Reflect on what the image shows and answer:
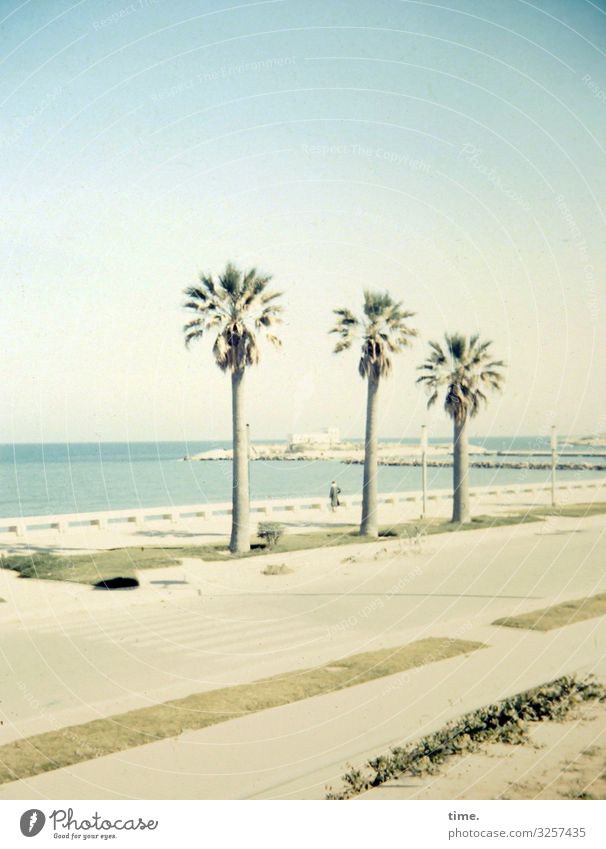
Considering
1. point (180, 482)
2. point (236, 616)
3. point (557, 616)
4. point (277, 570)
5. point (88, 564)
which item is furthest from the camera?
point (180, 482)

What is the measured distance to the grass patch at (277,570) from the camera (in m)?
21.1

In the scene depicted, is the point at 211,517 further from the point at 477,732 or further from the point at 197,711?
the point at 477,732

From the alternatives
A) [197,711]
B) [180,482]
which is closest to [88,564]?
[197,711]

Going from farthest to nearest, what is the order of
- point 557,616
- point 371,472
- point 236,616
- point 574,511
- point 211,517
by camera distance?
point 574,511, point 211,517, point 371,472, point 236,616, point 557,616

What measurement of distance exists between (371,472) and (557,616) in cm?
1407

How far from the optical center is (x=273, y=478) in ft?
306

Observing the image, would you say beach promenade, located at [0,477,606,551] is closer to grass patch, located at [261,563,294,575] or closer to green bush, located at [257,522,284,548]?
green bush, located at [257,522,284,548]

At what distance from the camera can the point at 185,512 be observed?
33.8 meters

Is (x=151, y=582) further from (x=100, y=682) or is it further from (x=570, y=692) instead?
(x=570, y=692)

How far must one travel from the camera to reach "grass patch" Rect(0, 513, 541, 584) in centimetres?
2036

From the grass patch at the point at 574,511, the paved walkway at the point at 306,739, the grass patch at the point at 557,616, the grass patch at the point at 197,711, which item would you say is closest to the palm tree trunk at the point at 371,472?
the grass patch at the point at 574,511

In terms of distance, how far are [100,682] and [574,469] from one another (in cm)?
8153

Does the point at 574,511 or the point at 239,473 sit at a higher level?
the point at 239,473
